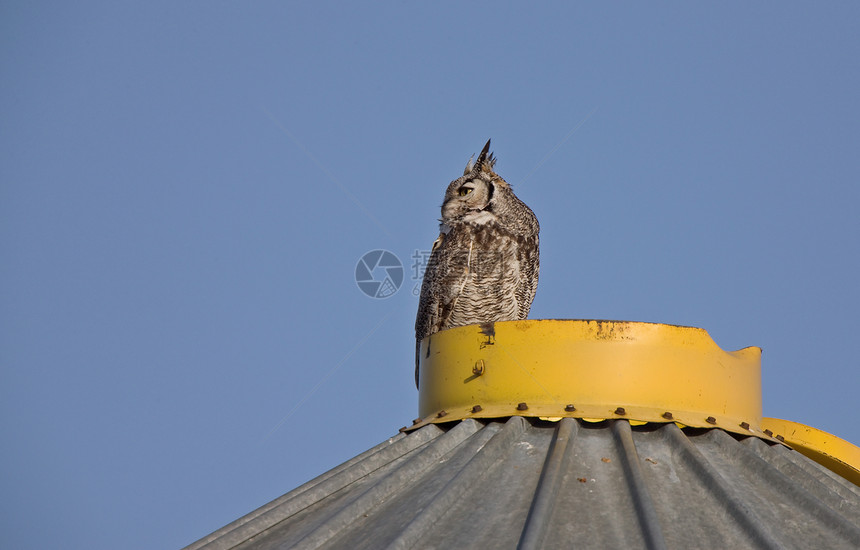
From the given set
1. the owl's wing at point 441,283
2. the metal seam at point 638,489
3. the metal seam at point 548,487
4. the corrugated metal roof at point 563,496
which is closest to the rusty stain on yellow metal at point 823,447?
the corrugated metal roof at point 563,496

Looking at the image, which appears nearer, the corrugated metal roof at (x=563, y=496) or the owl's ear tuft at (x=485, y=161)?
the corrugated metal roof at (x=563, y=496)

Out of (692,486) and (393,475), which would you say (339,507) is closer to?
(393,475)

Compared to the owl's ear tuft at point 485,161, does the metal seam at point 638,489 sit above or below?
below

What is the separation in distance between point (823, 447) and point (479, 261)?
4147 millimetres

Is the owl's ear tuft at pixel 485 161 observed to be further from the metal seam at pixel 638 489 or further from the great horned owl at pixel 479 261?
the metal seam at pixel 638 489

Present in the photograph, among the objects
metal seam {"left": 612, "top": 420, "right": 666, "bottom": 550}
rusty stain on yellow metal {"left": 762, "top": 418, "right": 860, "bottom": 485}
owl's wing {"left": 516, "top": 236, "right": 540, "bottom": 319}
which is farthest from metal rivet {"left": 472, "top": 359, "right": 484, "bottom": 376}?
owl's wing {"left": 516, "top": 236, "right": 540, "bottom": 319}

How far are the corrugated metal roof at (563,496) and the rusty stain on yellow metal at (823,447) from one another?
1047 mm

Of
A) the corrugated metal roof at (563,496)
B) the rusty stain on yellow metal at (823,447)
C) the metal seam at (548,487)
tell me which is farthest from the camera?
the rusty stain on yellow metal at (823,447)

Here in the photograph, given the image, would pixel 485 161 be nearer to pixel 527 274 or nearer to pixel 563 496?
pixel 527 274

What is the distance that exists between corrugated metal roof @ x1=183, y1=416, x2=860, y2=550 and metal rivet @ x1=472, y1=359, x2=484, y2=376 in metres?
0.21

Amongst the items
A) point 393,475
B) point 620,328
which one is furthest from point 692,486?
point 393,475

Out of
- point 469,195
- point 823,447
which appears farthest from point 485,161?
point 823,447

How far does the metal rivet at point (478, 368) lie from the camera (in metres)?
3.96

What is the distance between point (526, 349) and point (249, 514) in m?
1.32
